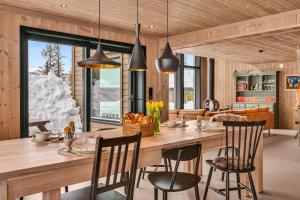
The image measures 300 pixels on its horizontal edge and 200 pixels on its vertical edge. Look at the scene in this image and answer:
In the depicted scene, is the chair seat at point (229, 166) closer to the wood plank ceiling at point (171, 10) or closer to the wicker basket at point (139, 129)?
the wicker basket at point (139, 129)

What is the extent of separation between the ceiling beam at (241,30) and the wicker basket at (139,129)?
296cm

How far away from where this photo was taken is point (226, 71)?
38.9 ft

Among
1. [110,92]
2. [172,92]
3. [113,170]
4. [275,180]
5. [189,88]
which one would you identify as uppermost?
[189,88]

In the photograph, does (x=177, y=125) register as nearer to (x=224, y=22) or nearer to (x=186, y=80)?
(x=224, y=22)

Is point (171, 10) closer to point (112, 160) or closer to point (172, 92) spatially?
point (112, 160)

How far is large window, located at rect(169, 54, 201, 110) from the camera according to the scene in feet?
35.1

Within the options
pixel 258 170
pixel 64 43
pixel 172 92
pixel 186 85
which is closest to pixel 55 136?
pixel 258 170

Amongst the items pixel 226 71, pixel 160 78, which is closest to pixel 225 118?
pixel 160 78

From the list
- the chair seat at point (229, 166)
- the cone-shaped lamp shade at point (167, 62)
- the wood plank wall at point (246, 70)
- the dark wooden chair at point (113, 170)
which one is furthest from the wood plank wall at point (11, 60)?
the wood plank wall at point (246, 70)

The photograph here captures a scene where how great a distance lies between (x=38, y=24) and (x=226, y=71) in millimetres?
8980

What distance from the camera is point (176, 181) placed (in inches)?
95.1

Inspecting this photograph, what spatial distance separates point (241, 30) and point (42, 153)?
408 cm

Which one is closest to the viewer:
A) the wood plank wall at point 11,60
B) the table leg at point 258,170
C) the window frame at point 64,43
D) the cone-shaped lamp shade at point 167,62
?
the cone-shaped lamp shade at point 167,62

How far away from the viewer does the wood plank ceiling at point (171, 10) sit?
3.97m
